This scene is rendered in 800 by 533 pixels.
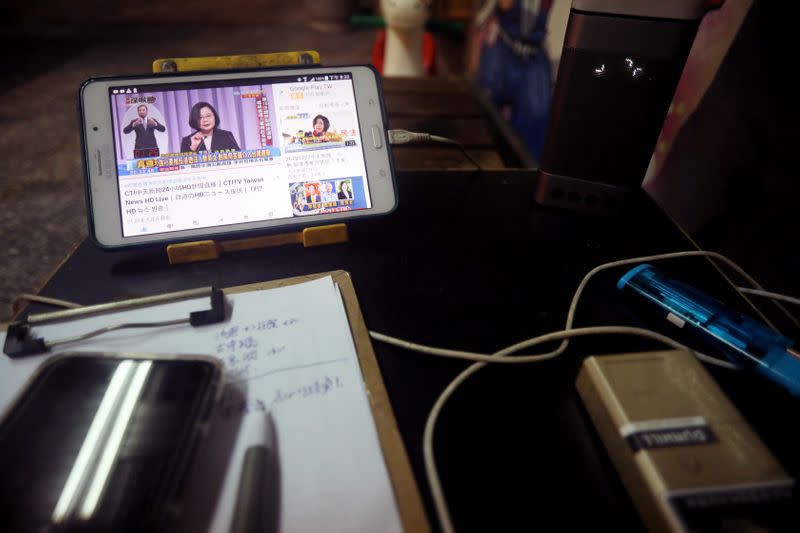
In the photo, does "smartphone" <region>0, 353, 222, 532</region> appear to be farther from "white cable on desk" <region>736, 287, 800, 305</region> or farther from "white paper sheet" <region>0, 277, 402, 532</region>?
"white cable on desk" <region>736, 287, 800, 305</region>

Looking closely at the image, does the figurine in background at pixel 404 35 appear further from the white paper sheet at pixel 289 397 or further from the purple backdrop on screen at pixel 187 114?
the white paper sheet at pixel 289 397

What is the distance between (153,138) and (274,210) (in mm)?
143

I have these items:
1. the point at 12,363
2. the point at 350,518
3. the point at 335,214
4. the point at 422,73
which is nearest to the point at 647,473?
the point at 350,518

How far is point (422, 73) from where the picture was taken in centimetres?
145

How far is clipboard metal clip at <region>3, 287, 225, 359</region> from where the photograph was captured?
1.28 feet

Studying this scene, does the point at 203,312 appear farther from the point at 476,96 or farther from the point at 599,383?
the point at 476,96

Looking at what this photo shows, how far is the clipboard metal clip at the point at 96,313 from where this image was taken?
39 centimetres

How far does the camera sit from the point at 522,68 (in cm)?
146

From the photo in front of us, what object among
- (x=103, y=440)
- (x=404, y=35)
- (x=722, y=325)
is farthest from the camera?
(x=404, y=35)

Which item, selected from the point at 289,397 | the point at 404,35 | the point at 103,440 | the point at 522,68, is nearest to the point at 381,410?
the point at 289,397

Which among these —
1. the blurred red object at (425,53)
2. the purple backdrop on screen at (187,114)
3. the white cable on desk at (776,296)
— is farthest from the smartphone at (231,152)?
the blurred red object at (425,53)

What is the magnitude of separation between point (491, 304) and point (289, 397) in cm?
22

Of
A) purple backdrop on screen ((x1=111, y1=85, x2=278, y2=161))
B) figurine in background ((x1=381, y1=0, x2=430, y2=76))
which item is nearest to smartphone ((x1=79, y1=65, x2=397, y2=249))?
purple backdrop on screen ((x1=111, y1=85, x2=278, y2=161))

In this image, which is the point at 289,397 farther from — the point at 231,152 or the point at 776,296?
the point at 776,296
